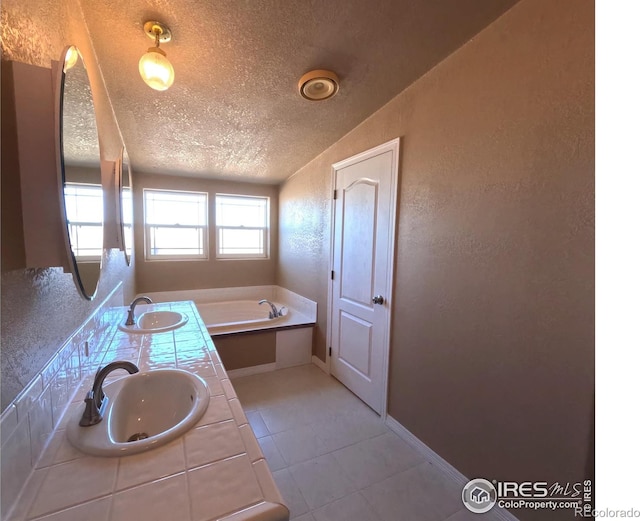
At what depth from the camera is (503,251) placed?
1352 mm

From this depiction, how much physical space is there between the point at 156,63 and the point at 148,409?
154cm

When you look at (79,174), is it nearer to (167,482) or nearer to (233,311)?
(167,482)

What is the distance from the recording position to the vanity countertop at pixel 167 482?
1.79 ft

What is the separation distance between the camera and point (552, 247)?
3.84 ft

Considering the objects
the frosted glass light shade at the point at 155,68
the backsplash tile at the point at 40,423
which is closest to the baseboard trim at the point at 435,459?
the backsplash tile at the point at 40,423

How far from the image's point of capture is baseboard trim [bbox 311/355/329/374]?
2867 millimetres

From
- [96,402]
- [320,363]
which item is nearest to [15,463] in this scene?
[96,402]

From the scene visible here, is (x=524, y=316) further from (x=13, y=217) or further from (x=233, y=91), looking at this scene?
(x=233, y=91)

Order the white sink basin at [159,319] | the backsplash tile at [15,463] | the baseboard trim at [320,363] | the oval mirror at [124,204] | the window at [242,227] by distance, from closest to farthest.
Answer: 1. the backsplash tile at [15,463]
2. the oval mirror at [124,204]
3. the white sink basin at [159,319]
4. the baseboard trim at [320,363]
5. the window at [242,227]

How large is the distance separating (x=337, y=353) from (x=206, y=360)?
1.69 meters

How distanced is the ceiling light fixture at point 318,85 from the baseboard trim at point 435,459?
2419 mm

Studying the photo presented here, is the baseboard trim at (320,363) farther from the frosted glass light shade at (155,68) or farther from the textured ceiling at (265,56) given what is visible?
the frosted glass light shade at (155,68)

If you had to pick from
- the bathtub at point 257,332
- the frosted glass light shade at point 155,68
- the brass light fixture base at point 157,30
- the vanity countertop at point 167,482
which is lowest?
the bathtub at point 257,332

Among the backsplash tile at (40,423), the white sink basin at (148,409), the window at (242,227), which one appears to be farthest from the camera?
the window at (242,227)
